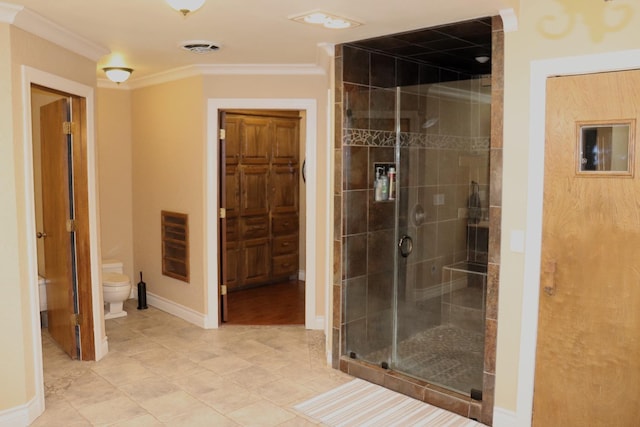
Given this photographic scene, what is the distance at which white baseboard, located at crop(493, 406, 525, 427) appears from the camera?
9.78 feet

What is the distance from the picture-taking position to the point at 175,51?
4.08 m

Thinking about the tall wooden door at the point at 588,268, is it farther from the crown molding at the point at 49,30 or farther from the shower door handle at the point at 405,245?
the crown molding at the point at 49,30

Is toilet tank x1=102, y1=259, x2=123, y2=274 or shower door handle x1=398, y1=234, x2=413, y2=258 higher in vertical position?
shower door handle x1=398, y1=234, x2=413, y2=258

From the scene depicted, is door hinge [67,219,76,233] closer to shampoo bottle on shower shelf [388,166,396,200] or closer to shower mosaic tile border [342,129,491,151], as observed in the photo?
shower mosaic tile border [342,129,491,151]

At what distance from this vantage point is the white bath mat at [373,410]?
122 inches

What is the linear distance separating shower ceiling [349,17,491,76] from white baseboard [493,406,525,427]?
2.21 meters

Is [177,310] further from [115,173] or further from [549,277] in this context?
[549,277]

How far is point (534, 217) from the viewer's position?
9.34 feet

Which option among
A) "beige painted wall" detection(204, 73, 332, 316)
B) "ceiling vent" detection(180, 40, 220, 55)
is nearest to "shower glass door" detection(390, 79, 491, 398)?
"beige painted wall" detection(204, 73, 332, 316)

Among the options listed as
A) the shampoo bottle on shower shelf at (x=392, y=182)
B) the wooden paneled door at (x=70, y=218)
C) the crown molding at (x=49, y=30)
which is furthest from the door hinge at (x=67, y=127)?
the shampoo bottle on shower shelf at (x=392, y=182)

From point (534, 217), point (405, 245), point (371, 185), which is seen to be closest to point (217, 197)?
point (371, 185)

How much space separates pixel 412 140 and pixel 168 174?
2471 millimetres

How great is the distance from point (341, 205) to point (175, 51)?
5.69 ft

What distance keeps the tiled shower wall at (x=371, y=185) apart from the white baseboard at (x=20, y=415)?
6.35ft
